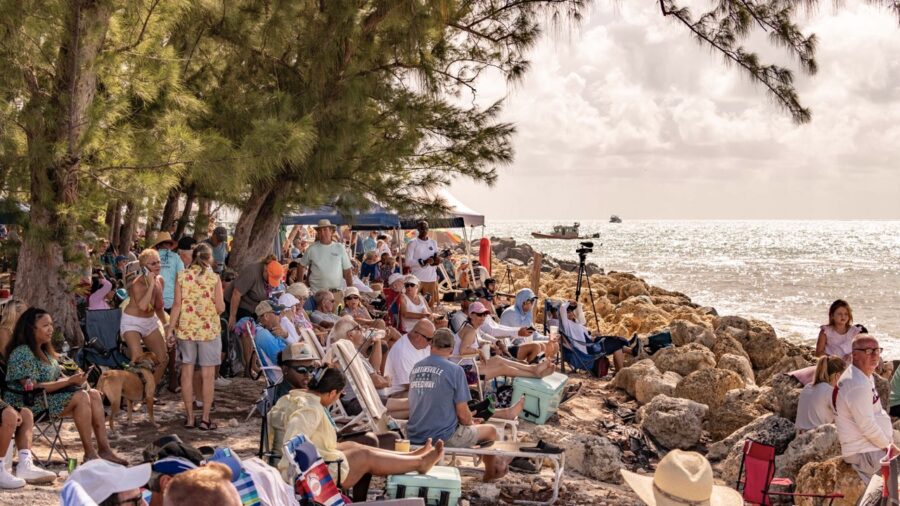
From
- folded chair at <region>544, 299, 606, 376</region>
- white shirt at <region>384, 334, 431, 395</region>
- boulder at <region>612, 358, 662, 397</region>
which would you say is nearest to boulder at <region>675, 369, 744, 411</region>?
boulder at <region>612, 358, 662, 397</region>

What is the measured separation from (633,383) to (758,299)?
32836 mm

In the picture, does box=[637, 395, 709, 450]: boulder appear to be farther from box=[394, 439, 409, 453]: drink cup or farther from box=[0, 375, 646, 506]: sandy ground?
box=[394, 439, 409, 453]: drink cup

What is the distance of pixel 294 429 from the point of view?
4996mm

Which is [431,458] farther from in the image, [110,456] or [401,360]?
[401,360]

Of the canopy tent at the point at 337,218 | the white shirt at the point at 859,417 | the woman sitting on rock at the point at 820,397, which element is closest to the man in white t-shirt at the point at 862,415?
the white shirt at the point at 859,417

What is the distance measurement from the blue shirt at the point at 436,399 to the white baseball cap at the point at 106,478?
114 inches

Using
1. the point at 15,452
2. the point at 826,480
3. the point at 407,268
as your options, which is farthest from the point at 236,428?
the point at 407,268

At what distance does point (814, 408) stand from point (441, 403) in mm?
2955

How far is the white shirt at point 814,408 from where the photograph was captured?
709cm

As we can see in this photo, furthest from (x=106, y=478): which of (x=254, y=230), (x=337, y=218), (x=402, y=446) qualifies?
(x=337, y=218)

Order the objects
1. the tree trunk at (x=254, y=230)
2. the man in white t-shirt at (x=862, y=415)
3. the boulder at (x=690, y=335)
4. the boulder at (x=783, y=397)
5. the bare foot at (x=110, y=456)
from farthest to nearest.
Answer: the boulder at (x=690, y=335) < the tree trunk at (x=254, y=230) < the boulder at (x=783, y=397) < the bare foot at (x=110, y=456) < the man in white t-shirt at (x=862, y=415)

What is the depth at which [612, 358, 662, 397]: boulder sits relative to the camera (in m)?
10.9

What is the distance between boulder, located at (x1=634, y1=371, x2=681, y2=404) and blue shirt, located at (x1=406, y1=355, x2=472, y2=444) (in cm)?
470

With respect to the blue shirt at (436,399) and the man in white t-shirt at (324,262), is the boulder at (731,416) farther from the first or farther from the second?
the man in white t-shirt at (324,262)
